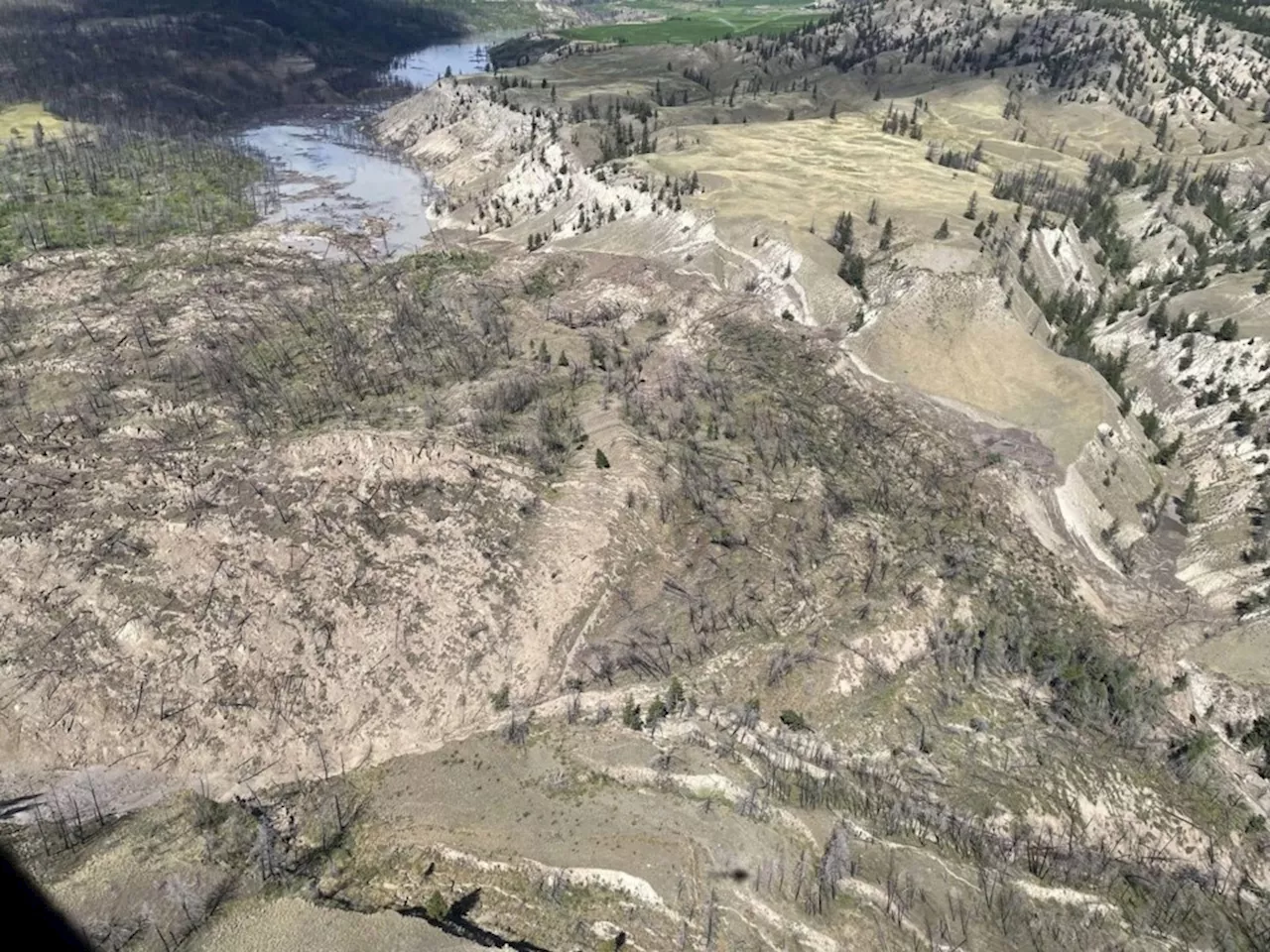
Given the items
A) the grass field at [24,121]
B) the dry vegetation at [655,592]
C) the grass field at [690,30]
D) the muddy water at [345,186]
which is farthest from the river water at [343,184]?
the grass field at [690,30]

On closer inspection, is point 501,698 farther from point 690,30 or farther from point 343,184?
point 690,30

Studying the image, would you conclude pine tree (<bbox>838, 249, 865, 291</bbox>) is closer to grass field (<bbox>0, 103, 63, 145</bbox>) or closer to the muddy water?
the muddy water

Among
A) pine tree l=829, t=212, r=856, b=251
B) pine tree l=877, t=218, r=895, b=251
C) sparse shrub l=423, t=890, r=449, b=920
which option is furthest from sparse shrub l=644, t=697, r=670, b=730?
pine tree l=877, t=218, r=895, b=251

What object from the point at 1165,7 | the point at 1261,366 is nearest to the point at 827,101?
the point at 1165,7

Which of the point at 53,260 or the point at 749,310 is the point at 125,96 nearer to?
the point at 53,260

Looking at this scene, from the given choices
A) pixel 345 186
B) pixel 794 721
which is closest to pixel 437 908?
pixel 794 721

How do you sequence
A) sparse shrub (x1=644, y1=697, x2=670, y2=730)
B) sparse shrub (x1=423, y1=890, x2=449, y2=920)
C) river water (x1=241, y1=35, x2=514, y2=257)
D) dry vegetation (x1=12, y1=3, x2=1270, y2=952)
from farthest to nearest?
river water (x1=241, y1=35, x2=514, y2=257)
sparse shrub (x1=644, y1=697, x2=670, y2=730)
dry vegetation (x1=12, y1=3, x2=1270, y2=952)
sparse shrub (x1=423, y1=890, x2=449, y2=920)

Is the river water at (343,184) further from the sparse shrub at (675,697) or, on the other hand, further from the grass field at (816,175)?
the sparse shrub at (675,697)

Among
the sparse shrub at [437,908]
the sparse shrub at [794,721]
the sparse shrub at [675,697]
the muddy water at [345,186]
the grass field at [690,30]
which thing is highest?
the grass field at [690,30]

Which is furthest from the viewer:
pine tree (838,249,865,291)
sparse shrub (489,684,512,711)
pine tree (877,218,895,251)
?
pine tree (877,218,895,251)
